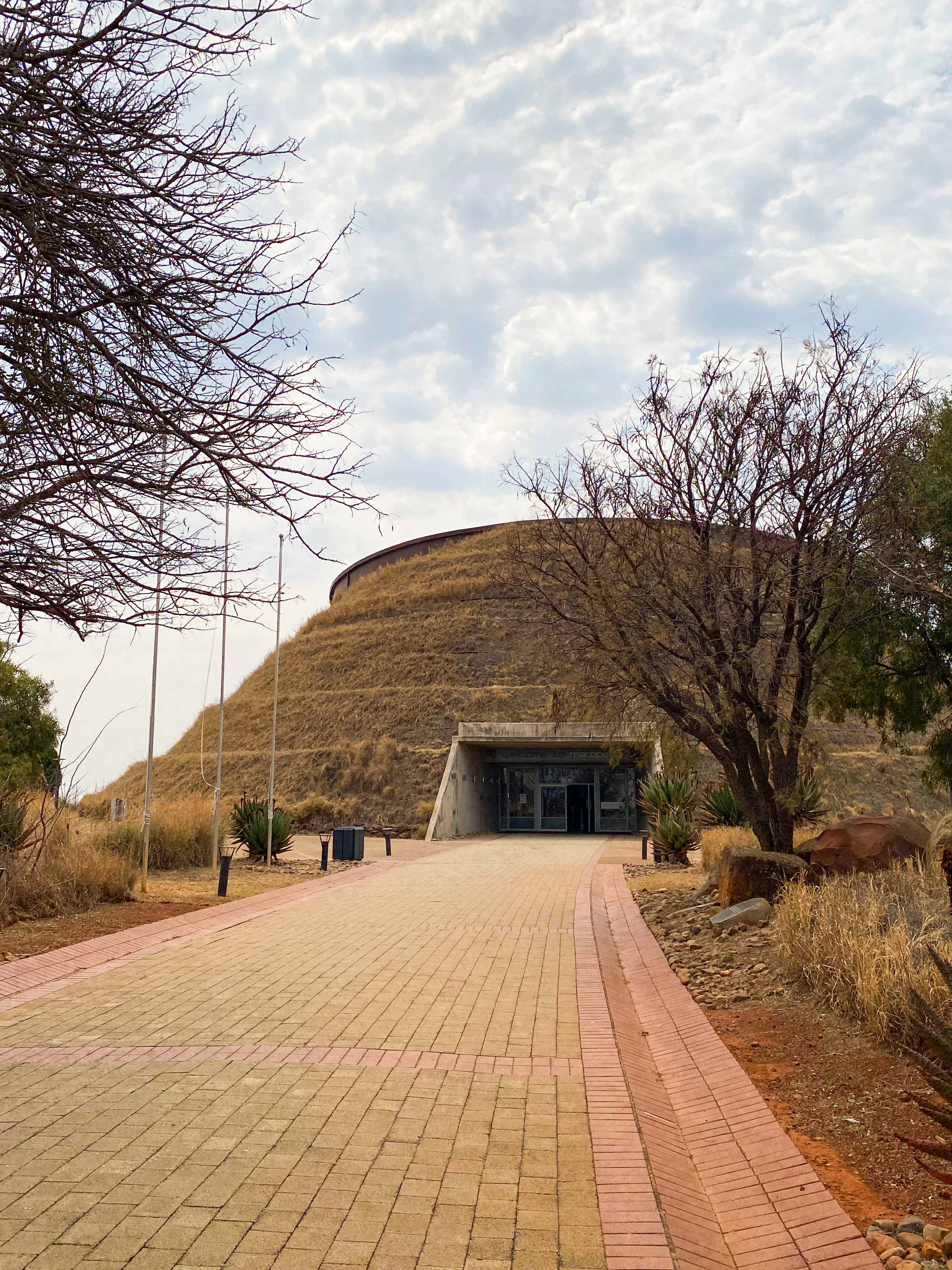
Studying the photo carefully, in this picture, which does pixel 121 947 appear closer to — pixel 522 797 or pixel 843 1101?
pixel 843 1101

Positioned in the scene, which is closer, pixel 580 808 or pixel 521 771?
pixel 580 808

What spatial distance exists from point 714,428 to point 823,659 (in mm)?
4119

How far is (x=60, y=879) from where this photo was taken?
42.4ft

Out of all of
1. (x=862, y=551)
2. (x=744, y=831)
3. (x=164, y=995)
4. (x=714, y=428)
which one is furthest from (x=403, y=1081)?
(x=744, y=831)

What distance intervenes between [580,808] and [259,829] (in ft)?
79.8

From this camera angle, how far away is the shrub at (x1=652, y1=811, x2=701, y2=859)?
2197 cm

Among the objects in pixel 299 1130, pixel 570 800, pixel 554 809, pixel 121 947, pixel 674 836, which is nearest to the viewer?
pixel 299 1130

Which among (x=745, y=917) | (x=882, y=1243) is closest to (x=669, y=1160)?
(x=882, y=1243)

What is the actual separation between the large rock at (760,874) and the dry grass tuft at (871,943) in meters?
1.35

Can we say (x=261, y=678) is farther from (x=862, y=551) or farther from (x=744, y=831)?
(x=862, y=551)

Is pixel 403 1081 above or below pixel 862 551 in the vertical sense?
below

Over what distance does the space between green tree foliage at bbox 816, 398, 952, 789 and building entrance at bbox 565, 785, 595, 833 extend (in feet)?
81.5

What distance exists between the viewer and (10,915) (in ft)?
38.8

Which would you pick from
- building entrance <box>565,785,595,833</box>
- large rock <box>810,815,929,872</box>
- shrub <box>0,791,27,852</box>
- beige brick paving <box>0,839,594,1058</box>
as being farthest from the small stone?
building entrance <box>565,785,595,833</box>
